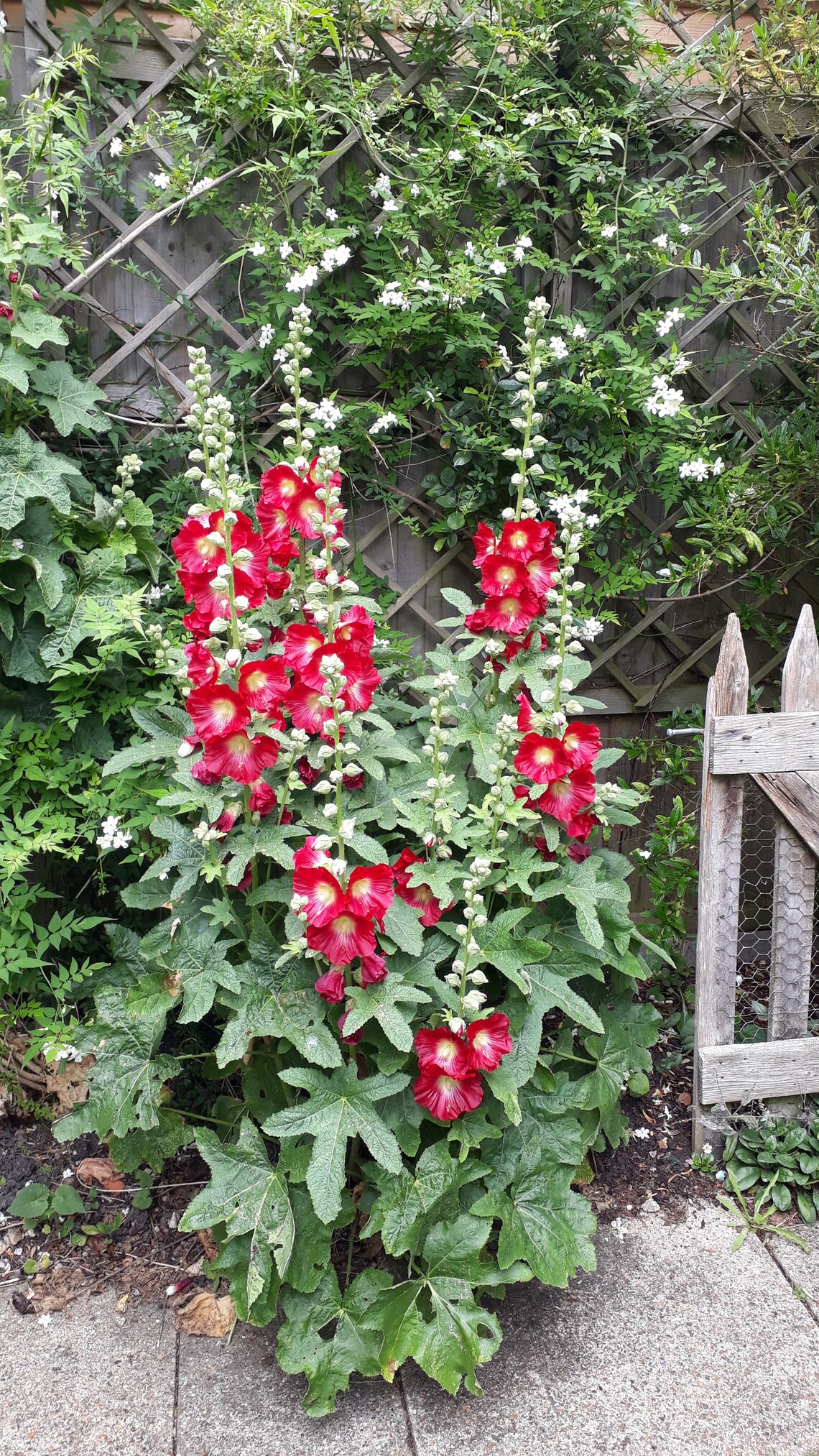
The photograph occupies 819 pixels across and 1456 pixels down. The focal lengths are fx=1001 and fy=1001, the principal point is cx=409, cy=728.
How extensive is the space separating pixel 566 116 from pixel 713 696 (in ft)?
5.01

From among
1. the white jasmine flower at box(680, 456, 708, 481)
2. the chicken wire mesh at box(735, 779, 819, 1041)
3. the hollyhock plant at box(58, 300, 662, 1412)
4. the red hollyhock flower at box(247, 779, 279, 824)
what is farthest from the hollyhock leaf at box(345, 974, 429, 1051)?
the white jasmine flower at box(680, 456, 708, 481)

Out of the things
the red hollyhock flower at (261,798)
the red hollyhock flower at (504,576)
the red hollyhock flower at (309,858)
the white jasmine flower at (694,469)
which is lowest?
the red hollyhock flower at (309,858)

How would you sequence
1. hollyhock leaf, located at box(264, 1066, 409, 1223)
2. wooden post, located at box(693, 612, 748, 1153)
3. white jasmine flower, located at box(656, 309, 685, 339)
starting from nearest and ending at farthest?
1. hollyhock leaf, located at box(264, 1066, 409, 1223)
2. wooden post, located at box(693, 612, 748, 1153)
3. white jasmine flower, located at box(656, 309, 685, 339)

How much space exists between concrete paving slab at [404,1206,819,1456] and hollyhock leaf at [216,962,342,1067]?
2.23 feet

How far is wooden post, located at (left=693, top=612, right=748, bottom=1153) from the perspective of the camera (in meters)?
2.35

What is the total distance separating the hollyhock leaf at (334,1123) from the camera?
158 cm

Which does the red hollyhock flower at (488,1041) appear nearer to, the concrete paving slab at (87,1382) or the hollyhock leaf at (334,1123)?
the hollyhock leaf at (334,1123)

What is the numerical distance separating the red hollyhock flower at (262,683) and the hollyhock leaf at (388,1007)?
0.50 metres

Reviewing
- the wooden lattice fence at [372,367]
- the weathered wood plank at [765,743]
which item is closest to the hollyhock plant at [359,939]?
the weathered wood plank at [765,743]

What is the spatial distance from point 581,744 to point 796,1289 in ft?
4.05

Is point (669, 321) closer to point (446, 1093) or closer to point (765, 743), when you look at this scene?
point (765, 743)

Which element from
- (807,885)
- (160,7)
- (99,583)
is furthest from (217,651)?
(160,7)

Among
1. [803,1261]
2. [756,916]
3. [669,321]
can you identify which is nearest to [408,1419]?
[803,1261]

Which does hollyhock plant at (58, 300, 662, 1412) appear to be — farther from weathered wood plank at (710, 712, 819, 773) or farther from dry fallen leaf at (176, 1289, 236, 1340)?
weathered wood plank at (710, 712, 819, 773)
